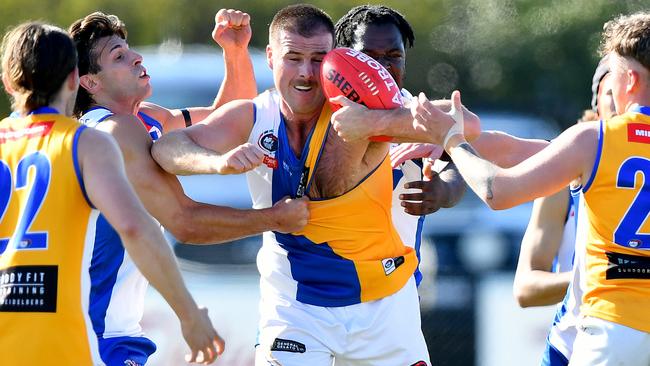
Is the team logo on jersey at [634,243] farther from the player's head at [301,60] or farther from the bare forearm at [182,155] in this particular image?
the bare forearm at [182,155]

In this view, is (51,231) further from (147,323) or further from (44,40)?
(147,323)

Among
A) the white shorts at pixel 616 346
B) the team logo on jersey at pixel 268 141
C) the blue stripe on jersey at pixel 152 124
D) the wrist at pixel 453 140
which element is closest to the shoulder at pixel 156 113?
the blue stripe on jersey at pixel 152 124

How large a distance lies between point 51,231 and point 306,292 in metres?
1.44

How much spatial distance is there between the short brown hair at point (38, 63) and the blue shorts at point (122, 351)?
4.37 feet

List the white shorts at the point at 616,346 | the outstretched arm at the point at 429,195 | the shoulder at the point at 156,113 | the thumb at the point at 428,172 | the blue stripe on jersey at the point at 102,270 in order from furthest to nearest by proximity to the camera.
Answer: the shoulder at the point at 156,113 < the thumb at the point at 428,172 < the outstretched arm at the point at 429,195 < the blue stripe on jersey at the point at 102,270 < the white shorts at the point at 616,346

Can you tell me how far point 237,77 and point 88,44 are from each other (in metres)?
0.94

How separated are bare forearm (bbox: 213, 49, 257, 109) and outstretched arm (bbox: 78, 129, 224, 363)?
2.24 meters

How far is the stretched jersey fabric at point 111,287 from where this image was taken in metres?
5.10

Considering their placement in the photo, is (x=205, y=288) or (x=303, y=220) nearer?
(x=303, y=220)

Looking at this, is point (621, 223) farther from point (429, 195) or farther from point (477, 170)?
point (429, 195)

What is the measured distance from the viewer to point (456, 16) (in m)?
11.1

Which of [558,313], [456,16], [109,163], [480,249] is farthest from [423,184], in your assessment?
[456,16]

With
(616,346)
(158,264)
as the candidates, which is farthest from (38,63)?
(616,346)

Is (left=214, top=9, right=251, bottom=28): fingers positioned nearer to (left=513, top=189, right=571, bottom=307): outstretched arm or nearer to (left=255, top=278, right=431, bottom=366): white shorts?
(left=255, top=278, right=431, bottom=366): white shorts
